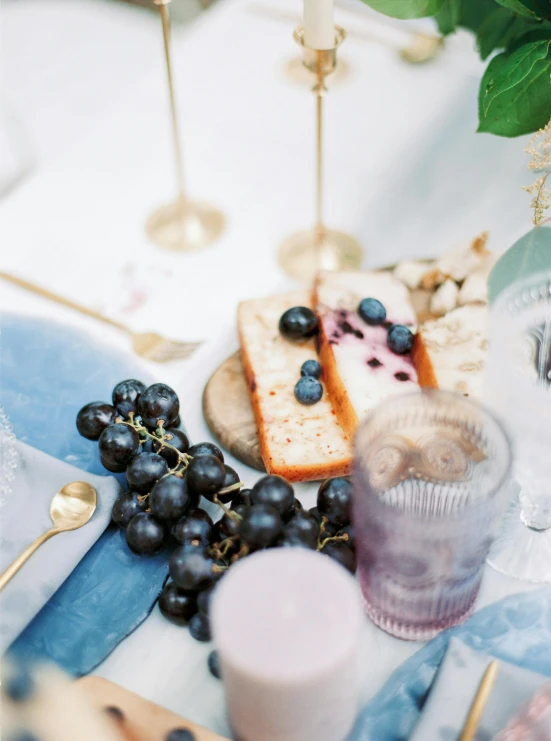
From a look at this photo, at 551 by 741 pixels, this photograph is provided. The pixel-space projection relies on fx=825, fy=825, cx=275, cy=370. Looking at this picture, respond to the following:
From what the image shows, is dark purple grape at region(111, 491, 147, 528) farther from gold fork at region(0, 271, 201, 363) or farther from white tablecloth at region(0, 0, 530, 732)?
gold fork at region(0, 271, 201, 363)

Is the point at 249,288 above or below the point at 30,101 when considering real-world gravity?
above

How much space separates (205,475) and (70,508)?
132 millimetres

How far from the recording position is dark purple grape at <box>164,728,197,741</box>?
1.79ft

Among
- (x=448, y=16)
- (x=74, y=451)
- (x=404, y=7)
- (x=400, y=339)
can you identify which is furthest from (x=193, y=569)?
(x=448, y=16)

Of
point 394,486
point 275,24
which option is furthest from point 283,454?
point 275,24

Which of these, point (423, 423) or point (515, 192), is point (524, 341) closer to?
point (423, 423)

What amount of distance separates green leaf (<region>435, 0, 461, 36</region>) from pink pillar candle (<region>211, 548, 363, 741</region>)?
669mm

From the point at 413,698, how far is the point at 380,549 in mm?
116

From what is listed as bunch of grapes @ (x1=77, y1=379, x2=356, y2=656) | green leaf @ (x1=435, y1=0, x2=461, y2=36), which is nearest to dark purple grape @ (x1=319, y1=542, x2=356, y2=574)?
bunch of grapes @ (x1=77, y1=379, x2=356, y2=656)

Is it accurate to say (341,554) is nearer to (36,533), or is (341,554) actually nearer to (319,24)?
(36,533)

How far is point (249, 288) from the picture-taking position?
1027 millimetres

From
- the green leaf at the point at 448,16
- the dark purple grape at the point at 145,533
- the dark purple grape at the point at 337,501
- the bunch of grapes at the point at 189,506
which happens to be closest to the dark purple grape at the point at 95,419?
the bunch of grapes at the point at 189,506

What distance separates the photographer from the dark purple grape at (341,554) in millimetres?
640

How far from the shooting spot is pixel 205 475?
643 millimetres
